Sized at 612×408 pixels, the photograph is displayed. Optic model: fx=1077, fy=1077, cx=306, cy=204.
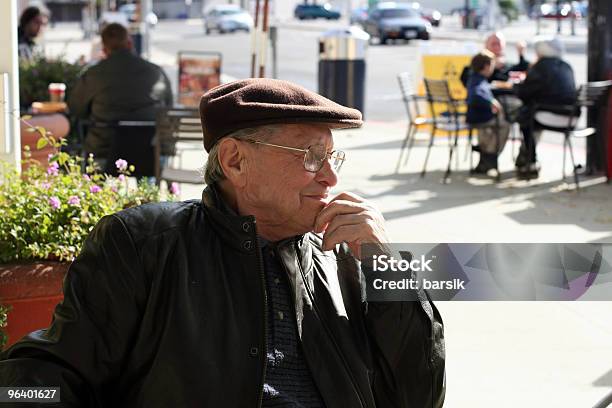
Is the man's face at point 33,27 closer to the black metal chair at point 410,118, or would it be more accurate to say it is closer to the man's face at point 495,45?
the black metal chair at point 410,118

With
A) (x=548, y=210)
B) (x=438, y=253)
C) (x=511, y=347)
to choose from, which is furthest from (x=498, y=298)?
(x=548, y=210)

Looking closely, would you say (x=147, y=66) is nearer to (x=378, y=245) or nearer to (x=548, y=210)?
(x=548, y=210)

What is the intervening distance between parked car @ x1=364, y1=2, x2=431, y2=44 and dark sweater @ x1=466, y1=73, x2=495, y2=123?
1383 inches

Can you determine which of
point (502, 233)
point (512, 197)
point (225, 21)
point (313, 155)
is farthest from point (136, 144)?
point (225, 21)

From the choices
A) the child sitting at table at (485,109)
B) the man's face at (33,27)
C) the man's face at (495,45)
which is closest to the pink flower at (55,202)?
the child sitting at table at (485,109)

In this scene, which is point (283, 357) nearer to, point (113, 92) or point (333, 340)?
point (333, 340)

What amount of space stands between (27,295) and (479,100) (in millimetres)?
7845

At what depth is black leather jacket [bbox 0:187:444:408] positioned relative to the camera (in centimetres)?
228

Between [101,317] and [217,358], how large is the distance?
0.26 m

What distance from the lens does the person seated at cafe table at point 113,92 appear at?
8.42 m

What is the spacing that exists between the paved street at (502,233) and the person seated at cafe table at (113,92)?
1313 mm

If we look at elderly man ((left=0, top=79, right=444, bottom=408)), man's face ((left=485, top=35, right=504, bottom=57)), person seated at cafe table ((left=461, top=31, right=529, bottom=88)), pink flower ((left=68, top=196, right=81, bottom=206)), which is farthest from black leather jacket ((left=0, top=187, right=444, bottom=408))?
man's face ((left=485, top=35, right=504, bottom=57))

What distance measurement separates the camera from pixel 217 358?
2.32 meters
